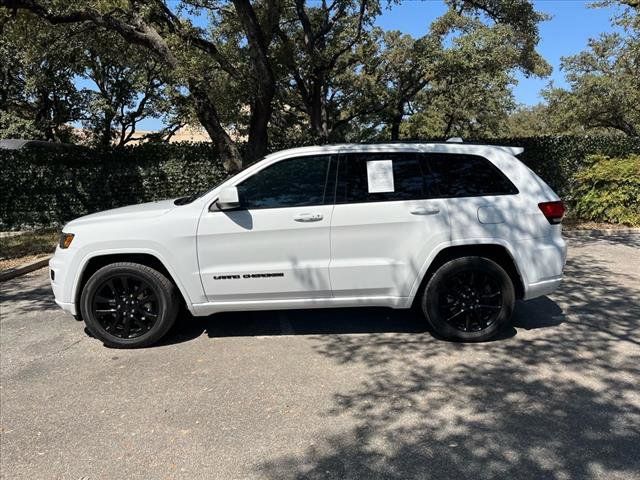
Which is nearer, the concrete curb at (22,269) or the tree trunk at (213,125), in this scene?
the concrete curb at (22,269)

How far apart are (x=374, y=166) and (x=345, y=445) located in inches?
94.9

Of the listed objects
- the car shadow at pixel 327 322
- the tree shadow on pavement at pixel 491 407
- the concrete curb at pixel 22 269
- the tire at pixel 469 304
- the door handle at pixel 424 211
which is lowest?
the tree shadow on pavement at pixel 491 407

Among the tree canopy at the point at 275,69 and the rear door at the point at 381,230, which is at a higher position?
the tree canopy at the point at 275,69

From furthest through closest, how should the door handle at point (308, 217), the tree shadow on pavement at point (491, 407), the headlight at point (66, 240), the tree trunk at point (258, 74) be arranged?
the tree trunk at point (258, 74) → the headlight at point (66, 240) → the door handle at point (308, 217) → the tree shadow on pavement at point (491, 407)

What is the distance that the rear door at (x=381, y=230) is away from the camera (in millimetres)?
4461

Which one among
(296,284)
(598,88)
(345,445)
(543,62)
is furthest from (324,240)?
(598,88)

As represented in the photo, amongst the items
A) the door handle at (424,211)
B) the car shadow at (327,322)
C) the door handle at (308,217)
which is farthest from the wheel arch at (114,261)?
the door handle at (424,211)

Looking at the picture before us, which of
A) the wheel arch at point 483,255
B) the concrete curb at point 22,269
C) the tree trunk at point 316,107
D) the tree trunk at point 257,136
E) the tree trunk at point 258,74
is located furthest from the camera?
the tree trunk at point 316,107

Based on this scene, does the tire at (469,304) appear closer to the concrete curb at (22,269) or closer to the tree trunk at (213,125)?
the concrete curb at (22,269)

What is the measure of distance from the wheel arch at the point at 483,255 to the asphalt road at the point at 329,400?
1.78 ft

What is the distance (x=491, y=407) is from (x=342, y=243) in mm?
1770

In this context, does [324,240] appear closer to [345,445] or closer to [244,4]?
[345,445]

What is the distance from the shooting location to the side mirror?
14.2 feet

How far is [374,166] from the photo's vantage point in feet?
15.0
